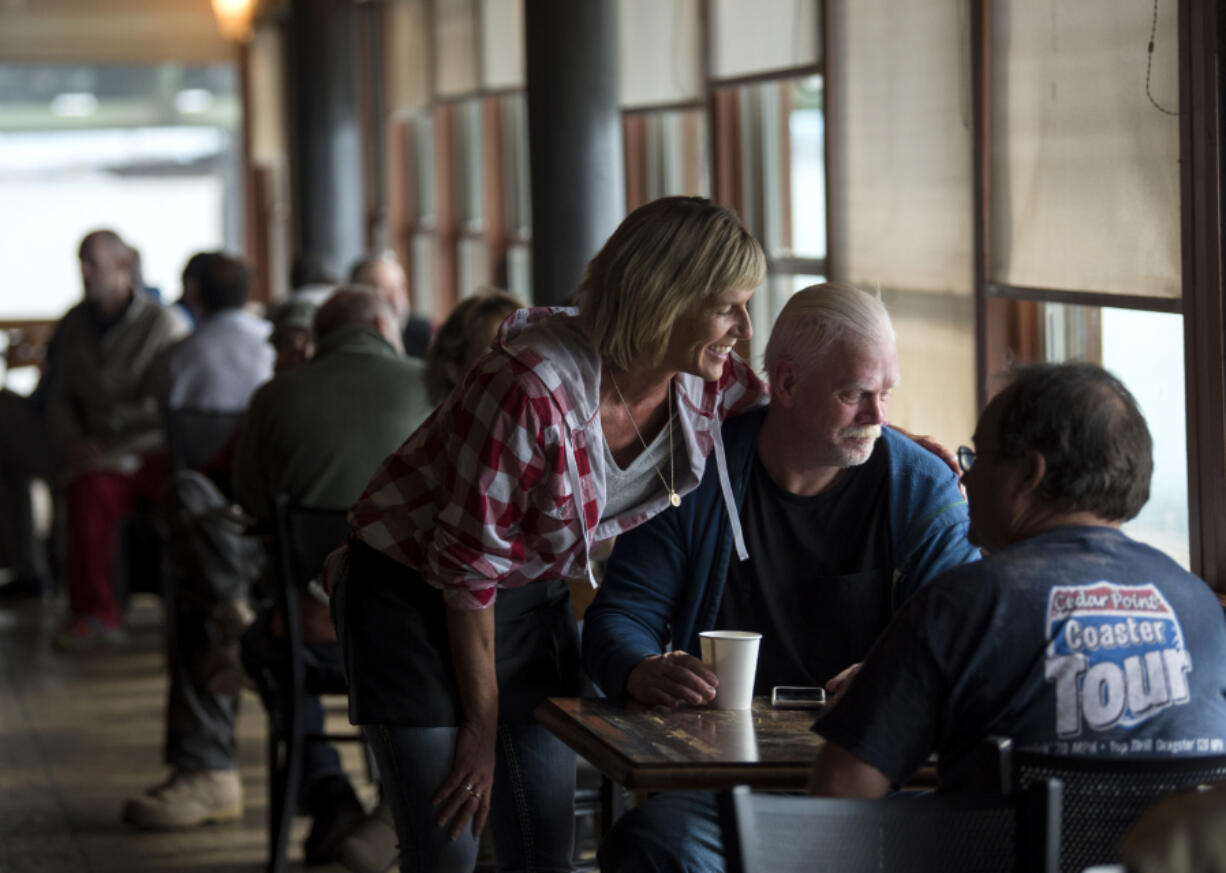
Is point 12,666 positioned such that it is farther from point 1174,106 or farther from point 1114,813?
point 1114,813

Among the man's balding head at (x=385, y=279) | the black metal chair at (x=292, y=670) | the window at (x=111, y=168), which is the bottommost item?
the black metal chair at (x=292, y=670)

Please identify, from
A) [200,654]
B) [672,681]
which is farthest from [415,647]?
[200,654]

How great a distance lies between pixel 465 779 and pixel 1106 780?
98 centimetres

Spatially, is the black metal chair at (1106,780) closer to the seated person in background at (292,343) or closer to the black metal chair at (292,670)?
the black metal chair at (292,670)

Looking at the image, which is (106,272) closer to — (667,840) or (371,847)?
(371,847)

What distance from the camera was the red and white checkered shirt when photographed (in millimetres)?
2129

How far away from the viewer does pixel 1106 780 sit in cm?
159

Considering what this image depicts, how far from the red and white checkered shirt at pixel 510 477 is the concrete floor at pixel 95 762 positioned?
1.91 metres

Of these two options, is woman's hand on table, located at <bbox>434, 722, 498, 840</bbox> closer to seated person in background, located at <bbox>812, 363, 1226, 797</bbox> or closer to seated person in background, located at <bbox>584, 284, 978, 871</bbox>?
seated person in background, located at <bbox>584, 284, 978, 871</bbox>

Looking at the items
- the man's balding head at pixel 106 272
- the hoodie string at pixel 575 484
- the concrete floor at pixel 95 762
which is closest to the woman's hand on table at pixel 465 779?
the hoodie string at pixel 575 484

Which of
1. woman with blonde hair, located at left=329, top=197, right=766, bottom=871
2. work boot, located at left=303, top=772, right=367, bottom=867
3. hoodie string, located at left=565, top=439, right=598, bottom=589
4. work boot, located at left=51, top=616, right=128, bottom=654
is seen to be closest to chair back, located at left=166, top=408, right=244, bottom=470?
work boot, located at left=51, top=616, right=128, bottom=654

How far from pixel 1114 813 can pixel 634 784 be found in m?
0.51

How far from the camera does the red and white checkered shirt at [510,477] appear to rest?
2.13 m

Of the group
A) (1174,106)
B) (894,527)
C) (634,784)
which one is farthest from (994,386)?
(634,784)
